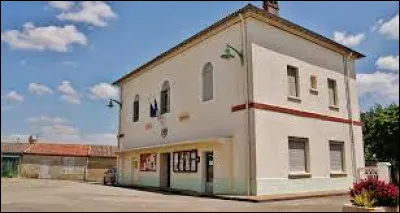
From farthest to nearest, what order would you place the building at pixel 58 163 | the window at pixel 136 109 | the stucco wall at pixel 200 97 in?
the building at pixel 58 163, the window at pixel 136 109, the stucco wall at pixel 200 97

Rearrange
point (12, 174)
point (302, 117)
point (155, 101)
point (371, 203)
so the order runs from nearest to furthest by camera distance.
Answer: point (371, 203), point (302, 117), point (155, 101), point (12, 174)

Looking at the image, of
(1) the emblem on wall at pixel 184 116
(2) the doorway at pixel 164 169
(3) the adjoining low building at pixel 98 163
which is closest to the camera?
(1) the emblem on wall at pixel 184 116

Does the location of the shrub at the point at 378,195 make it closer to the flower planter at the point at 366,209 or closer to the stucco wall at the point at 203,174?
the flower planter at the point at 366,209

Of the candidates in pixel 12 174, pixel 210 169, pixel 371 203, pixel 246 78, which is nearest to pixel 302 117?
pixel 246 78

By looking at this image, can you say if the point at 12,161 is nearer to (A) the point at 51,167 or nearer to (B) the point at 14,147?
(B) the point at 14,147

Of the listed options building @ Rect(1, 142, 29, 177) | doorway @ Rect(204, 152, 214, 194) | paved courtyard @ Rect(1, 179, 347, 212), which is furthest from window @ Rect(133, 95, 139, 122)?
building @ Rect(1, 142, 29, 177)

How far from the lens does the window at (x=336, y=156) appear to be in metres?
19.8

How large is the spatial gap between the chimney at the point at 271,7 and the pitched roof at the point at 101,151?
1171 inches

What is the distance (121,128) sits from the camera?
28391 millimetres

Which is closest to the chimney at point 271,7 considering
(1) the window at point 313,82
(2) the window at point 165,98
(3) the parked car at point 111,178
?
(1) the window at point 313,82

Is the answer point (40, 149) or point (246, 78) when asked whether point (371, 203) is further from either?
point (40, 149)

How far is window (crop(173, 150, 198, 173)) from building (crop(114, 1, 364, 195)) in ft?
0.15

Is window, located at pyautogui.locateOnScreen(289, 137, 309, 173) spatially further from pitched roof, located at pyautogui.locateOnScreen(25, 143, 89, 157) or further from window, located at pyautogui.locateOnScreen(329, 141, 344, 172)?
pitched roof, located at pyautogui.locateOnScreen(25, 143, 89, 157)

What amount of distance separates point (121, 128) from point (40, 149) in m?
22.7
